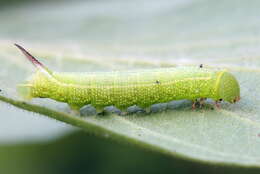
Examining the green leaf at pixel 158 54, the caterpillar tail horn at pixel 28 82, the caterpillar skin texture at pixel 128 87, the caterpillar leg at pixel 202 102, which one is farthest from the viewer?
the caterpillar leg at pixel 202 102

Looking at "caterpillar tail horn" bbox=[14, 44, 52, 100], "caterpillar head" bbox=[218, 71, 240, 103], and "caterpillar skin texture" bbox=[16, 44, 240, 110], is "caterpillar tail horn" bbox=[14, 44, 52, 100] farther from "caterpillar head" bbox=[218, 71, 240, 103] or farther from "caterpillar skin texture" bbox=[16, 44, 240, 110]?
"caterpillar head" bbox=[218, 71, 240, 103]

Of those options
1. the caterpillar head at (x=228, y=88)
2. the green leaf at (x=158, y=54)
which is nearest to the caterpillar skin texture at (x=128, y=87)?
the caterpillar head at (x=228, y=88)

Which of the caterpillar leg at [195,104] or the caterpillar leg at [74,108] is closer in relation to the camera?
the caterpillar leg at [74,108]

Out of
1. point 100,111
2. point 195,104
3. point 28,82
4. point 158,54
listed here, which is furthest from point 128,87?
point 158,54

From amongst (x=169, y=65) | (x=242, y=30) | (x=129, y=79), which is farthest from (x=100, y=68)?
(x=242, y=30)

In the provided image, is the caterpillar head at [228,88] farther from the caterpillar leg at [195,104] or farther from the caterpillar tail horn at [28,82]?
the caterpillar tail horn at [28,82]

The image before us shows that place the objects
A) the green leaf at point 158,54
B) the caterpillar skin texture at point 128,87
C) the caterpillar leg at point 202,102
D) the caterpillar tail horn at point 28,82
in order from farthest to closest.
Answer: the caterpillar leg at point 202,102 < the caterpillar skin texture at point 128,87 < the caterpillar tail horn at point 28,82 < the green leaf at point 158,54

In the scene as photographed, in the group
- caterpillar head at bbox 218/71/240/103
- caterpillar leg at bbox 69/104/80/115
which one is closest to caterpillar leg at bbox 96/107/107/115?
caterpillar leg at bbox 69/104/80/115

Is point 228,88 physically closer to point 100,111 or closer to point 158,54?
point 100,111
